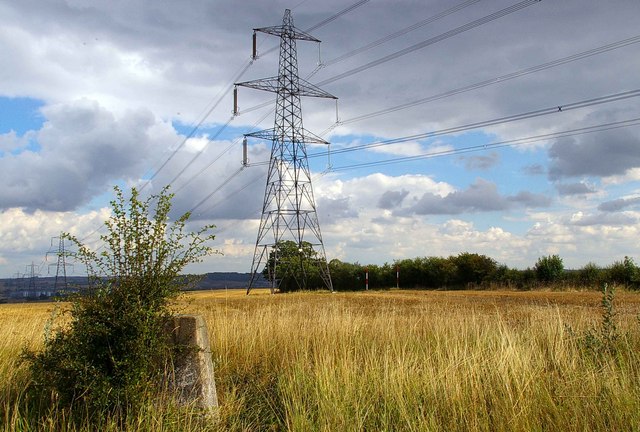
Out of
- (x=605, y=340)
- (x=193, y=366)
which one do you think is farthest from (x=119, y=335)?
(x=605, y=340)

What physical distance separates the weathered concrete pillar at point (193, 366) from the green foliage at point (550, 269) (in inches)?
1437

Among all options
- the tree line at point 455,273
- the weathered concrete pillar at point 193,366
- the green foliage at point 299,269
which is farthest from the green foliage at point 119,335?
the green foliage at point 299,269

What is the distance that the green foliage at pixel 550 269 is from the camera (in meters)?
39.3

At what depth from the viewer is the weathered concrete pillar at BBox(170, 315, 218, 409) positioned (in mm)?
6723

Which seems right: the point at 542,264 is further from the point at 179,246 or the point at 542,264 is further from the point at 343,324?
A: the point at 179,246

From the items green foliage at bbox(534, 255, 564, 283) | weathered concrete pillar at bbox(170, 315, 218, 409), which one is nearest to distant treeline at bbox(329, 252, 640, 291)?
green foliage at bbox(534, 255, 564, 283)

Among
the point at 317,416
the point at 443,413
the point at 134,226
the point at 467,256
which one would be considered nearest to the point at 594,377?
the point at 443,413

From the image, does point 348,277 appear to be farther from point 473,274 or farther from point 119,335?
point 119,335

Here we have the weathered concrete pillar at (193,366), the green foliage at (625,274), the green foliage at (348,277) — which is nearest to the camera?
the weathered concrete pillar at (193,366)

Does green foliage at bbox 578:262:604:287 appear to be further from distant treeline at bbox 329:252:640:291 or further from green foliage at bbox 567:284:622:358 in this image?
green foliage at bbox 567:284:622:358

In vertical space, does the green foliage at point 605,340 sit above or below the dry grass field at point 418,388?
above

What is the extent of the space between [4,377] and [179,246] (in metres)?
3.45

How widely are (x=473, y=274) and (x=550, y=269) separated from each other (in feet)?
22.4

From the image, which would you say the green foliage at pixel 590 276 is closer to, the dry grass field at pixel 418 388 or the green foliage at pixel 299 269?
the green foliage at pixel 299 269
